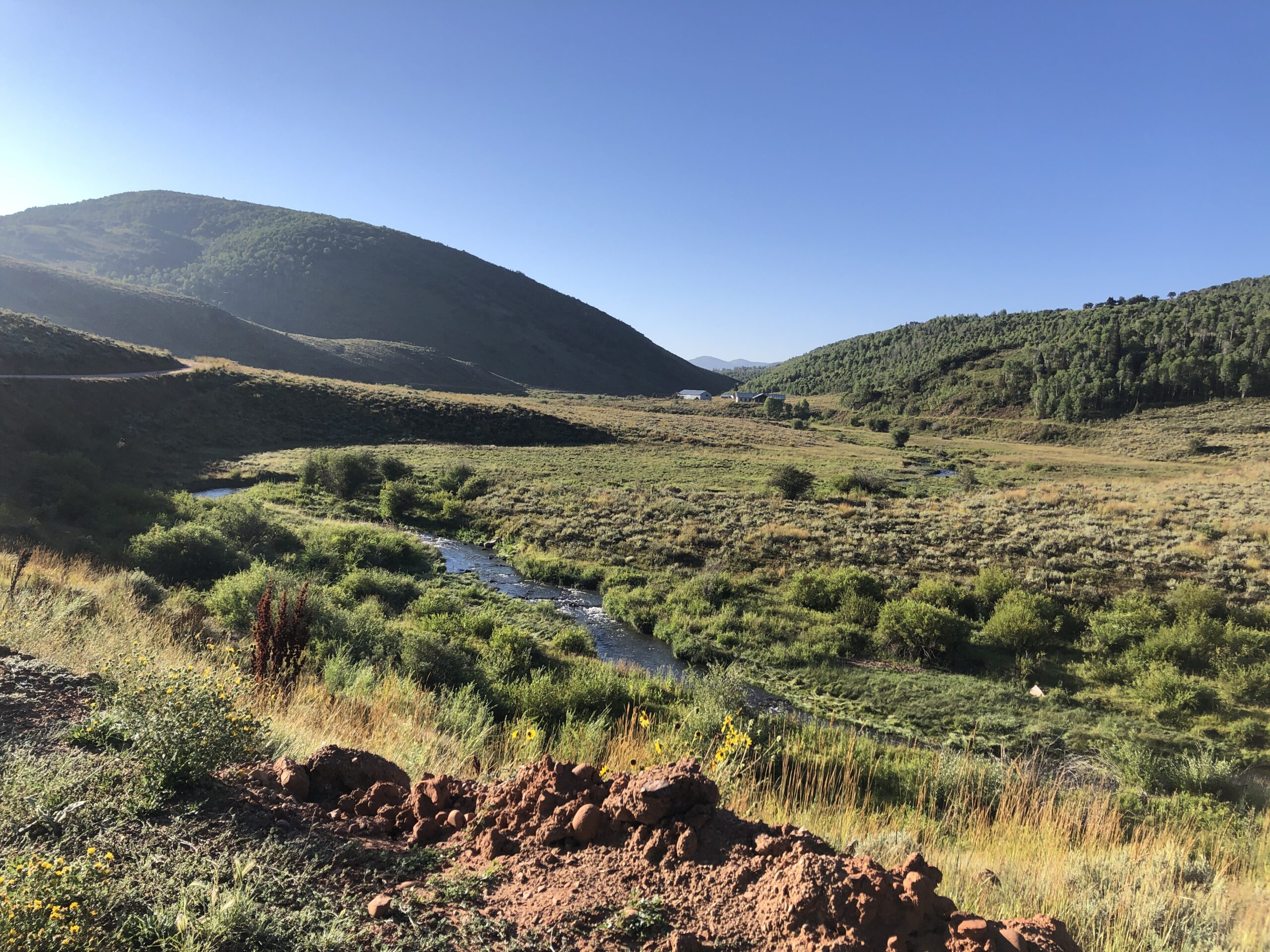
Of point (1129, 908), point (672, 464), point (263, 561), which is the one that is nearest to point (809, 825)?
point (1129, 908)

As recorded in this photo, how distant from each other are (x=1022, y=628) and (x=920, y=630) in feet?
7.81

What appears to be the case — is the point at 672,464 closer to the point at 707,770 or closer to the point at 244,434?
the point at 244,434

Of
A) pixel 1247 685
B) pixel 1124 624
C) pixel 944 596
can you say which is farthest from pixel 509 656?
pixel 1124 624

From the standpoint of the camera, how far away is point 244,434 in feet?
137

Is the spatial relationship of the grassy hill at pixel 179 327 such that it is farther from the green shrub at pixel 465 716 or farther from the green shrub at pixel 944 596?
the green shrub at pixel 465 716

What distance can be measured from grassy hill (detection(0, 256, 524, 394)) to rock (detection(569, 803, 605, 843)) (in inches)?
4170

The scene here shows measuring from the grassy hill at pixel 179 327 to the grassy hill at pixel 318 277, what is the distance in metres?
49.8

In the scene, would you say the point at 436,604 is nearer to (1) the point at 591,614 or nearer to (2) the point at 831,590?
(1) the point at 591,614

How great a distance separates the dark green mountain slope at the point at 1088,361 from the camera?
84.9m

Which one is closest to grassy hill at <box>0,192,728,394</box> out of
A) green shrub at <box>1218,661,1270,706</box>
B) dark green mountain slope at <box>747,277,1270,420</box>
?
dark green mountain slope at <box>747,277,1270,420</box>

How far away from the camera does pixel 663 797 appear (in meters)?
3.37

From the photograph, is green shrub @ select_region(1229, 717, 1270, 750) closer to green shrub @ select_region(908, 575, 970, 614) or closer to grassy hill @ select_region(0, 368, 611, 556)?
green shrub @ select_region(908, 575, 970, 614)

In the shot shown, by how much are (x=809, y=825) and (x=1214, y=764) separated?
27.4 ft

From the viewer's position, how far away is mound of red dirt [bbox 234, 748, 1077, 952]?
2586mm
